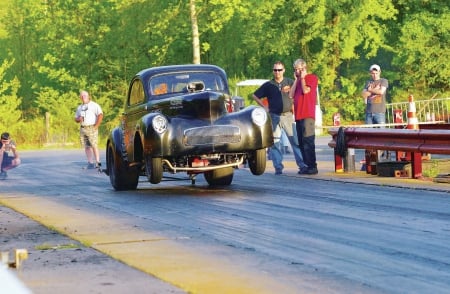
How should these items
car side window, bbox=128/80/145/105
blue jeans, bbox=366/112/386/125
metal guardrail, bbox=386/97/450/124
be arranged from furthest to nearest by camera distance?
metal guardrail, bbox=386/97/450/124
blue jeans, bbox=366/112/386/125
car side window, bbox=128/80/145/105

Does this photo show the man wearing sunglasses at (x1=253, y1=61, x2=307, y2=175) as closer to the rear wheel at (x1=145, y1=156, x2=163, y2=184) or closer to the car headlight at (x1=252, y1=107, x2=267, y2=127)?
the car headlight at (x1=252, y1=107, x2=267, y2=127)

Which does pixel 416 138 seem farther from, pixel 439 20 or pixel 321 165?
pixel 439 20

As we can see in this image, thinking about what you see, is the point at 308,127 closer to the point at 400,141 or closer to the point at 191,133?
the point at 400,141

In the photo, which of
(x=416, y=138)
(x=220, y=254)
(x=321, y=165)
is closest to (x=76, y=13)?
(x=321, y=165)

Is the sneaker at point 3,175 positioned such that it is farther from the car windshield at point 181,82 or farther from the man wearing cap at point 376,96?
the man wearing cap at point 376,96

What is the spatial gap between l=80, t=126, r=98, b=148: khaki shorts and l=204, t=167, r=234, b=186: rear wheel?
27.1 feet

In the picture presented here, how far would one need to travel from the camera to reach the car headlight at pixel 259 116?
54.0 feet

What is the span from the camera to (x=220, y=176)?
17.6 metres

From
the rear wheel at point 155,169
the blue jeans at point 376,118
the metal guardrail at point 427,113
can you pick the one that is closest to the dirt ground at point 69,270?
the rear wheel at point 155,169

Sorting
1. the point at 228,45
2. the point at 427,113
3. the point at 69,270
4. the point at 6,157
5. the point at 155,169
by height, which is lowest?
the point at 69,270

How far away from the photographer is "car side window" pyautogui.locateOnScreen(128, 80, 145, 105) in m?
17.9

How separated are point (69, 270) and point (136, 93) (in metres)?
10.2

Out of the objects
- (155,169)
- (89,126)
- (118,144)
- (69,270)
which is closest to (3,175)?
(89,126)

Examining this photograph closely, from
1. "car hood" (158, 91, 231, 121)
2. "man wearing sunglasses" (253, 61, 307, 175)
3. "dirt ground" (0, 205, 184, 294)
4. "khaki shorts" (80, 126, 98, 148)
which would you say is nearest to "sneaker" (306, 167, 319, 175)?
"man wearing sunglasses" (253, 61, 307, 175)
